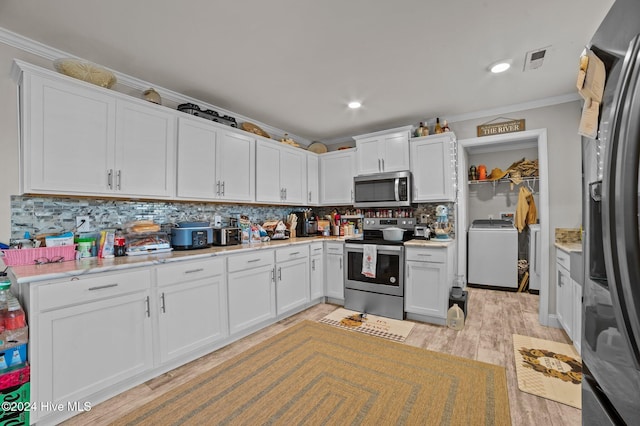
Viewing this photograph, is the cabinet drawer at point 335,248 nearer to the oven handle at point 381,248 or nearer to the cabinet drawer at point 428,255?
the oven handle at point 381,248

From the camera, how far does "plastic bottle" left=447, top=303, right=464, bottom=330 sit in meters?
2.97

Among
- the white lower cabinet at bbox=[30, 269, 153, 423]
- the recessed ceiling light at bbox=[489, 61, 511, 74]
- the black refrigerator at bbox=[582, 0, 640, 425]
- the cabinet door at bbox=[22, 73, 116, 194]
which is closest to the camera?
the black refrigerator at bbox=[582, 0, 640, 425]

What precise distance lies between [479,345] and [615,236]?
259 centimetres

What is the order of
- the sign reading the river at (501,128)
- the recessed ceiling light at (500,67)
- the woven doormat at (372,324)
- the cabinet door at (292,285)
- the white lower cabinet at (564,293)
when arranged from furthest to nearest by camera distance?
the sign reading the river at (501,128)
the cabinet door at (292,285)
the woven doormat at (372,324)
the white lower cabinet at (564,293)
the recessed ceiling light at (500,67)

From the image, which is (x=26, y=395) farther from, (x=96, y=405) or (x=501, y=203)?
(x=501, y=203)

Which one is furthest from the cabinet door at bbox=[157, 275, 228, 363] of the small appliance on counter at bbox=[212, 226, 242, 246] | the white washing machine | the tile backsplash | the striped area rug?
the white washing machine

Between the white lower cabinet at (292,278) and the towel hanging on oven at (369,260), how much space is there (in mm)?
735

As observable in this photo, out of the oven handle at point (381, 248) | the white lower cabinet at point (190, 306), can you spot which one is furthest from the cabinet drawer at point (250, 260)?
the oven handle at point (381, 248)

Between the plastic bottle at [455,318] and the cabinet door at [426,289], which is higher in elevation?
the cabinet door at [426,289]

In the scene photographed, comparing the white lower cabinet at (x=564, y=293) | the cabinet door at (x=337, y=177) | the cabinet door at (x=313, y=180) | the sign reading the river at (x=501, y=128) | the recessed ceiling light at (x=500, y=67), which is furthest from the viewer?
the cabinet door at (x=313, y=180)

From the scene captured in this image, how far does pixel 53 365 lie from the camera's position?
5.39 feet

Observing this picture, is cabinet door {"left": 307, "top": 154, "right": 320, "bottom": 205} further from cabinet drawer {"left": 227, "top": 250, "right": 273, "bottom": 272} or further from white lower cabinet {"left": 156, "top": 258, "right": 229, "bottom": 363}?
white lower cabinet {"left": 156, "top": 258, "right": 229, "bottom": 363}

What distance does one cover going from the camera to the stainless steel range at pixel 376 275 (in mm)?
3283

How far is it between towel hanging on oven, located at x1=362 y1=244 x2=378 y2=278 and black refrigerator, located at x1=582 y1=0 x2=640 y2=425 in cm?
273
